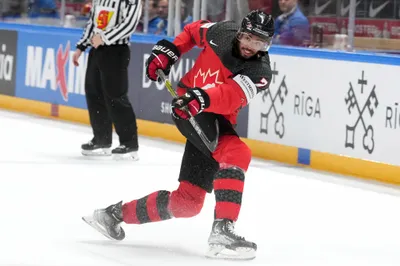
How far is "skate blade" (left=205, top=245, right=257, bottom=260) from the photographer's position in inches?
176

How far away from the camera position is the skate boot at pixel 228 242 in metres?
4.45

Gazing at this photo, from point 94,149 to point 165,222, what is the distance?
2.49 meters

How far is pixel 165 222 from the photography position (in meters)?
5.35

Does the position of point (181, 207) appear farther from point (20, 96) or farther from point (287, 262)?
point (20, 96)

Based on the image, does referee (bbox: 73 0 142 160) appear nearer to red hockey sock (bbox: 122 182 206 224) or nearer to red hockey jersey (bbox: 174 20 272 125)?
red hockey jersey (bbox: 174 20 272 125)

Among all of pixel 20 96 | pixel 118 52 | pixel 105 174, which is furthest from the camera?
pixel 20 96

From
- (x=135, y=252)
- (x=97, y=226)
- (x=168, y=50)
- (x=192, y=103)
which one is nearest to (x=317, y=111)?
(x=168, y=50)

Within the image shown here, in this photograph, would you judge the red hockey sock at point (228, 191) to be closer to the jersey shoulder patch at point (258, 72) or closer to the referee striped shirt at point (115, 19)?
the jersey shoulder patch at point (258, 72)

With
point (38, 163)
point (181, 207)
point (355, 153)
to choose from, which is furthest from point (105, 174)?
point (181, 207)

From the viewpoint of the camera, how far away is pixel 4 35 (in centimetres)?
1077

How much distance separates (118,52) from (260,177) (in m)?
1.38

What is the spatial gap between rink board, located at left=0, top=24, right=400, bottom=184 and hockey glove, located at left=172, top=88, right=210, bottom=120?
301 cm

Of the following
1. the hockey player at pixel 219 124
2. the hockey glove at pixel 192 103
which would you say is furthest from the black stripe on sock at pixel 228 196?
the hockey glove at pixel 192 103

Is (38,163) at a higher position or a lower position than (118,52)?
lower
